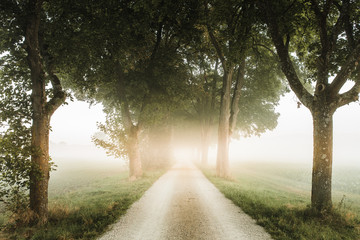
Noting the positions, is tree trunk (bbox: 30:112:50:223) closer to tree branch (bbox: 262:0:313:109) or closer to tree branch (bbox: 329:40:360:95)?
tree branch (bbox: 262:0:313:109)

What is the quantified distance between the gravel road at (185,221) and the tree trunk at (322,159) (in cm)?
260

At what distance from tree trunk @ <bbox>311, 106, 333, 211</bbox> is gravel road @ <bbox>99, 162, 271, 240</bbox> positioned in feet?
8.53

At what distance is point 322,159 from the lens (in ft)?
20.9

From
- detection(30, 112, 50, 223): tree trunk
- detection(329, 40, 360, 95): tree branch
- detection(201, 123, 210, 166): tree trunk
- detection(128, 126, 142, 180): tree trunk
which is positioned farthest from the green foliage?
detection(201, 123, 210, 166): tree trunk

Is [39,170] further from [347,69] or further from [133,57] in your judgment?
[347,69]

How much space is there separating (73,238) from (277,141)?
125 metres

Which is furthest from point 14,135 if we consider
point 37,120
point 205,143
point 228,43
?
point 205,143

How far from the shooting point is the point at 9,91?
300 inches

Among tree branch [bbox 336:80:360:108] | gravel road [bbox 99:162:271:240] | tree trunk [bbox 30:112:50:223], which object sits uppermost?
tree branch [bbox 336:80:360:108]

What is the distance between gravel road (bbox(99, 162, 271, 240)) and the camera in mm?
4785

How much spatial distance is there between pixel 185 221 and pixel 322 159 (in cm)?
506

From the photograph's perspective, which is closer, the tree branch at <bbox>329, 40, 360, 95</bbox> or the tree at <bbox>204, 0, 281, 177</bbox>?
the tree branch at <bbox>329, 40, 360, 95</bbox>

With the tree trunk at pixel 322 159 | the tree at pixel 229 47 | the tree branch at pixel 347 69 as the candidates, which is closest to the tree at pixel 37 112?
the tree at pixel 229 47

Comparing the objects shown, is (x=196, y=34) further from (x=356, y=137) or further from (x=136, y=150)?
(x=356, y=137)
